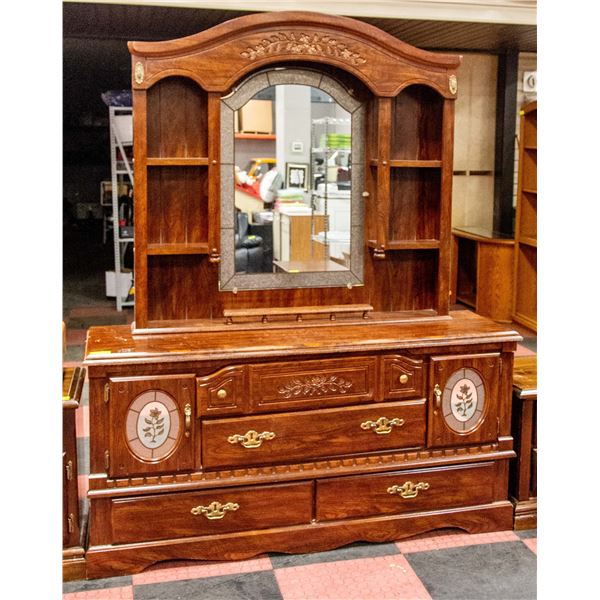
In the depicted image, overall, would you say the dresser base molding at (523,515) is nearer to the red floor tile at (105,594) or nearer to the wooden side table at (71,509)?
the red floor tile at (105,594)

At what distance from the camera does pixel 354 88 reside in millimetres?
3186

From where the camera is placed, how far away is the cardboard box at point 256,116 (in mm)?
3025

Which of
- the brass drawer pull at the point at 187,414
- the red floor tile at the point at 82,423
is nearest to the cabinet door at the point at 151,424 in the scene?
the brass drawer pull at the point at 187,414

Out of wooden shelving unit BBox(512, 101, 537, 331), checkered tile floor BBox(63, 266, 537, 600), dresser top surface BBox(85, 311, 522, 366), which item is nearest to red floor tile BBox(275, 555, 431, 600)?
checkered tile floor BBox(63, 266, 537, 600)

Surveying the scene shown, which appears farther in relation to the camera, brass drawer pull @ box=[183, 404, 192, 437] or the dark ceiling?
the dark ceiling

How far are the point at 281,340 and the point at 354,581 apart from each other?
34.5 inches

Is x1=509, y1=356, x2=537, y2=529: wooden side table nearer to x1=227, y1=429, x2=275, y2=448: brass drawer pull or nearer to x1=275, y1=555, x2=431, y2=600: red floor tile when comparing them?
x1=275, y1=555, x2=431, y2=600: red floor tile

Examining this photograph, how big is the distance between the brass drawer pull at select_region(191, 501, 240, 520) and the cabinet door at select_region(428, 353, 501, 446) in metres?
0.79

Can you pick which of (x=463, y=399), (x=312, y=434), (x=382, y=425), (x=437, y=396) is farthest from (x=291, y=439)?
(x=463, y=399)

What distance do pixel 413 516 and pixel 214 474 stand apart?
0.80 meters

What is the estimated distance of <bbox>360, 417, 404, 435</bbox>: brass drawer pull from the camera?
117 inches

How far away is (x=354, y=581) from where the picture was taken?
274cm
